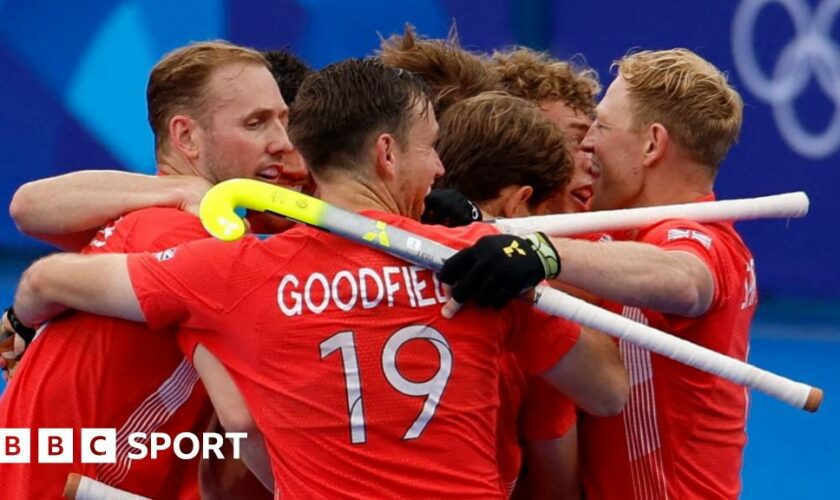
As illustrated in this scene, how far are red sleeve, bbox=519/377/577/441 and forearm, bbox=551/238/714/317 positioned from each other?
1.55 feet

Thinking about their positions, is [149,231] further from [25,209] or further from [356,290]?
[356,290]

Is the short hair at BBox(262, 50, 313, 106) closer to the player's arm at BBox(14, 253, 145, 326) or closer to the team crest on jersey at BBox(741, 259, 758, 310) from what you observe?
the player's arm at BBox(14, 253, 145, 326)

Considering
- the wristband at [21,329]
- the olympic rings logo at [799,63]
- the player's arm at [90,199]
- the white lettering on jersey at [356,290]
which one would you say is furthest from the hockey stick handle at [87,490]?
the olympic rings logo at [799,63]

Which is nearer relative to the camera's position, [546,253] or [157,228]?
[546,253]

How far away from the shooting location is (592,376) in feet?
13.9

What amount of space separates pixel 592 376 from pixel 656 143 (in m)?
1.01

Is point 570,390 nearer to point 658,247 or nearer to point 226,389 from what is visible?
point 658,247

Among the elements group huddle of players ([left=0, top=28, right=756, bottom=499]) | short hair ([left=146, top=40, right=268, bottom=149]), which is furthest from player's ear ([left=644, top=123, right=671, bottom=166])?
short hair ([left=146, top=40, right=268, bottom=149])

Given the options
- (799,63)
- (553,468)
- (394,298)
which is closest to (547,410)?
(553,468)

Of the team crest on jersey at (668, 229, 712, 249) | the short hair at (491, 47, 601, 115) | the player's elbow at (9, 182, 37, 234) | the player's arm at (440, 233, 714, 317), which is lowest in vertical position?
the player's elbow at (9, 182, 37, 234)

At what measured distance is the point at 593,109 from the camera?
564cm

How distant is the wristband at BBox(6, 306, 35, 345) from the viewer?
4.82 m

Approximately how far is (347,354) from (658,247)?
993mm

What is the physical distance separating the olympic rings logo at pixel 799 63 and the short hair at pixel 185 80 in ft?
20.1
